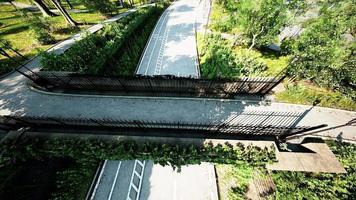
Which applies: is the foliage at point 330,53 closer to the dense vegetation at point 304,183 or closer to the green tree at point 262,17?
the green tree at point 262,17

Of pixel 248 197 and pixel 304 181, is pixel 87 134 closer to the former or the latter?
pixel 248 197

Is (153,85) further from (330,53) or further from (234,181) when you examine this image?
(330,53)

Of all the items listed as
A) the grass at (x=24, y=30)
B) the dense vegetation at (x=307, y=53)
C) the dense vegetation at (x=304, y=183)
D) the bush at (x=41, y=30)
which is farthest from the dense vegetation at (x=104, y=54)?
the dense vegetation at (x=304, y=183)

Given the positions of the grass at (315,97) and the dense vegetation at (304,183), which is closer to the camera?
the dense vegetation at (304,183)

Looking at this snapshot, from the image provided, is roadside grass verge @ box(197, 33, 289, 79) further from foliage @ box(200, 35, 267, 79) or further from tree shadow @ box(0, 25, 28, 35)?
tree shadow @ box(0, 25, 28, 35)

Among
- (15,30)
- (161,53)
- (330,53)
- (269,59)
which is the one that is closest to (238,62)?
(269,59)

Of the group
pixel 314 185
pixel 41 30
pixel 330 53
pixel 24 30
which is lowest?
pixel 314 185

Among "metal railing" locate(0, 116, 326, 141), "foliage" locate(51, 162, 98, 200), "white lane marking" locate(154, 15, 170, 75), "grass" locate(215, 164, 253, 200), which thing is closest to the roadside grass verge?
"white lane marking" locate(154, 15, 170, 75)

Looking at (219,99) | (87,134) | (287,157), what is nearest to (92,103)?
(87,134)
